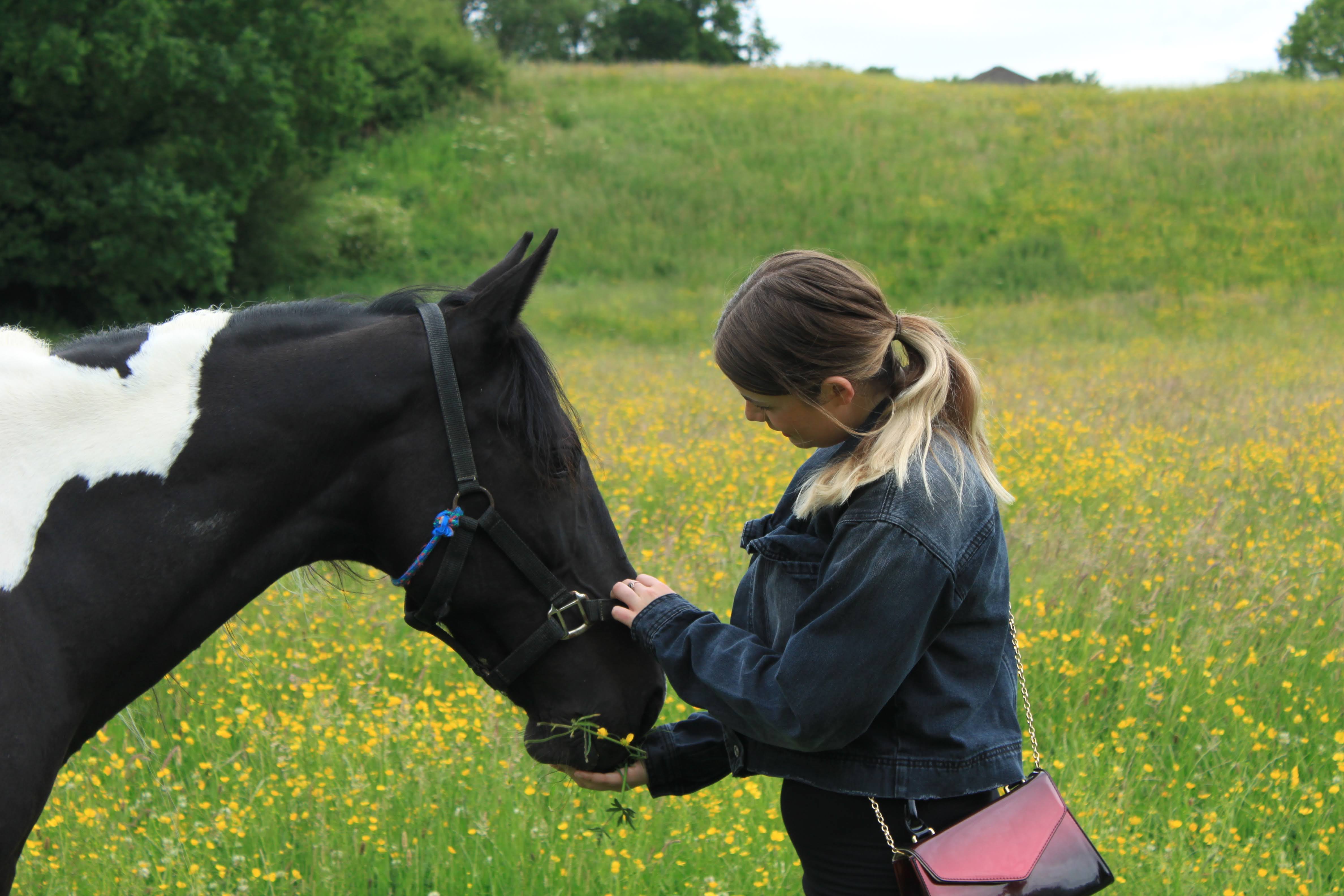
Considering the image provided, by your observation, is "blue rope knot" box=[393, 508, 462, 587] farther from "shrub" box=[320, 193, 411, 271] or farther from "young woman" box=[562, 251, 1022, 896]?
"shrub" box=[320, 193, 411, 271]

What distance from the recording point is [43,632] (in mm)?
1576

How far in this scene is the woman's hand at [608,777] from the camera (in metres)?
2.03

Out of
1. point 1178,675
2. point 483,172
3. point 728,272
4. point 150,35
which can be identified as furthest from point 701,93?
point 1178,675

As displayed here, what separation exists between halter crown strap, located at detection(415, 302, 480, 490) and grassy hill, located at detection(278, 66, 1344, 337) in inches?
631

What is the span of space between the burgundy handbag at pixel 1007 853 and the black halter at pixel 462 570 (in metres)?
0.67

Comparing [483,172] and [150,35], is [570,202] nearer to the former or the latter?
[483,172]

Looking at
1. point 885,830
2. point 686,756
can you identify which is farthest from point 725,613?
point 885,830

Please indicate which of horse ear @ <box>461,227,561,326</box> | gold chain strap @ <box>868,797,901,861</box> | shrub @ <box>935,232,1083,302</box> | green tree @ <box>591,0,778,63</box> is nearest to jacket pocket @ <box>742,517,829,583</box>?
gold chain strap @ <box>868,797,901,861</box>

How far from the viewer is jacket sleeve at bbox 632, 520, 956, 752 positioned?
1570mm

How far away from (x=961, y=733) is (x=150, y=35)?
19669mm

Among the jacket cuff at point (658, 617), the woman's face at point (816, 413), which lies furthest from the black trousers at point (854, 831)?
the woman's face at point (816, 413)

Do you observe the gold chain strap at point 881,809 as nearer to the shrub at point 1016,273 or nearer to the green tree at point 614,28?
the shrub at point 1016,273

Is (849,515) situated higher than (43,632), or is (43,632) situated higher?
(849,515)

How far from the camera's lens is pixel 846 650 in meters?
1.58
